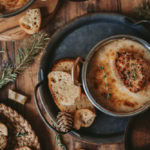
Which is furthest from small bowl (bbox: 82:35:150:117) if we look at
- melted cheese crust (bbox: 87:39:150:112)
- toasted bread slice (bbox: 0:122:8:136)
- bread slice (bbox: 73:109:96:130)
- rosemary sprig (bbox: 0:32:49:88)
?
toasted bread slice (bbox: 0:122:8:136)

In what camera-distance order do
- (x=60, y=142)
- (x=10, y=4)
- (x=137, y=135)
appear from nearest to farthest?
(x=137, y=135) < (x=10, y=4) < (x=60, y=142)

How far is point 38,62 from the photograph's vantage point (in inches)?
80.2

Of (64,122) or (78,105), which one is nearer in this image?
(64,122)

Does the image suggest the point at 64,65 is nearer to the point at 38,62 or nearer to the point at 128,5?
the point at 38,62

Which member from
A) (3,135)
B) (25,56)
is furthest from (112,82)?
(3,135)

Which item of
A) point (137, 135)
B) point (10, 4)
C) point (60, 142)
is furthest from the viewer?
point (60, 142)

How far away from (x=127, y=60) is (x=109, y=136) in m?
0.64

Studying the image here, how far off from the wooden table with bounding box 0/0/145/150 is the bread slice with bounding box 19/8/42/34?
0.45 feet

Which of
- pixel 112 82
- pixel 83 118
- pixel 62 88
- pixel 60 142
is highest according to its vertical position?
pixel 112 82

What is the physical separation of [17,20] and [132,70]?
38.7 inches

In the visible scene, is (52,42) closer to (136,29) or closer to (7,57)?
(7,57)

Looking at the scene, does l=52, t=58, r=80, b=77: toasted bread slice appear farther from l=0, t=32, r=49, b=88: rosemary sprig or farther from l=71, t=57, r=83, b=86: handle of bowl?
l=0, t=32, r=49, b=88: rosemary sprig

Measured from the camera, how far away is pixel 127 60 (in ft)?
5.70

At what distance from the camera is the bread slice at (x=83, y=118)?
1890 mm
